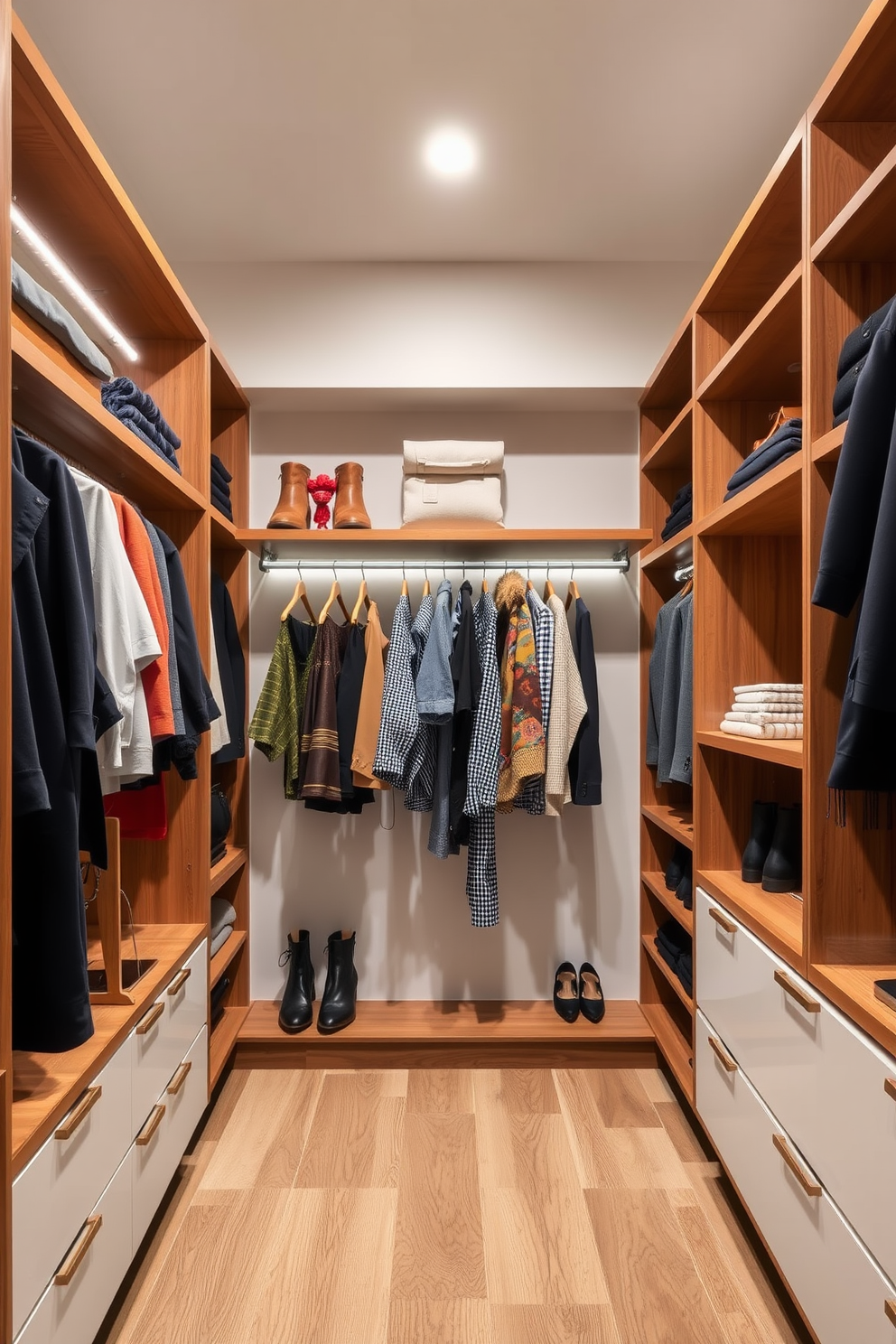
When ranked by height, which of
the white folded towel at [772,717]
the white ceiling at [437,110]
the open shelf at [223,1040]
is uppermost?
the white ceiling at [437,110]

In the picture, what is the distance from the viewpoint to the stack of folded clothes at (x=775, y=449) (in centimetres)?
155

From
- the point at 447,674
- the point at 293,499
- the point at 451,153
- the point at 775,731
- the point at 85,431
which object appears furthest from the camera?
the point at 293,499

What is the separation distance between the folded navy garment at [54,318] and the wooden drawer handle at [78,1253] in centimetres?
162

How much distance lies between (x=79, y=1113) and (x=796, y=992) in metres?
1.29

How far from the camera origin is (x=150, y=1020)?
1562mm

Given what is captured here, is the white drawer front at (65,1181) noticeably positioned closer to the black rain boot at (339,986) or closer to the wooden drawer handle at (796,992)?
the black rain boot at (339,986)

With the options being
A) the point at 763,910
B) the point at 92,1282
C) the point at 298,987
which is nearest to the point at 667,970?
the point at 763,910

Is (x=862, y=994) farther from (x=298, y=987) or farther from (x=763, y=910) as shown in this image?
(x=298, y=987)

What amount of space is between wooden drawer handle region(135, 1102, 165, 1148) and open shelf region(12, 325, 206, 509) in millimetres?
1480

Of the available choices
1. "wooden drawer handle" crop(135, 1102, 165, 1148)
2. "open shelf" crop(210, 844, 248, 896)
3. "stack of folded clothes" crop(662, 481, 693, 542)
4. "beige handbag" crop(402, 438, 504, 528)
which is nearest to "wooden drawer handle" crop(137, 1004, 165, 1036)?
"wooden drawer handle" crop(135, 1102, 165, 1148)

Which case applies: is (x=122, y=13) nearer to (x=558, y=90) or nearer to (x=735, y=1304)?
(x=558, y=90)

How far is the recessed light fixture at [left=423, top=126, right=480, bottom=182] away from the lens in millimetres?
1968

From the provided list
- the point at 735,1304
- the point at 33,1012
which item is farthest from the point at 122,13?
the point at 735,1304

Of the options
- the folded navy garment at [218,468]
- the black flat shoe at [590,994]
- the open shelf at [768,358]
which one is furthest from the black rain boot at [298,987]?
the open shelf at [768,358]
